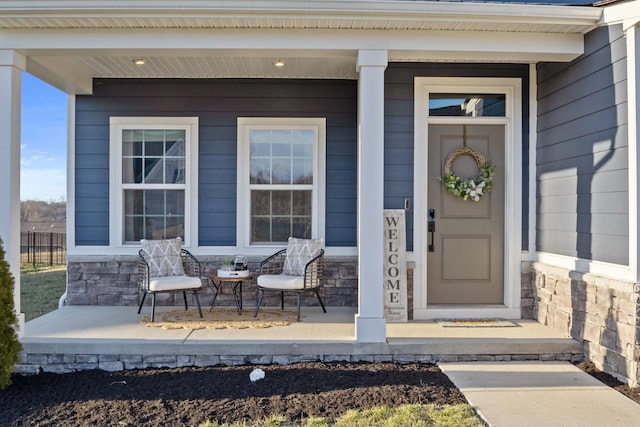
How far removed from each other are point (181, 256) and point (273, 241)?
0.98 m

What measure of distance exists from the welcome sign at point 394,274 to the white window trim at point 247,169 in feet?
2.93

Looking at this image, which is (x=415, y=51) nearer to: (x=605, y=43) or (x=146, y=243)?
(x=605, y=43)

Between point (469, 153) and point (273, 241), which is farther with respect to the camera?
point (273, 241)

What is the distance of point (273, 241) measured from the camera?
541cm

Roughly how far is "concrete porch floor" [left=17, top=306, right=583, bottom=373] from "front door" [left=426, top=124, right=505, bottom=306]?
30.7 inches

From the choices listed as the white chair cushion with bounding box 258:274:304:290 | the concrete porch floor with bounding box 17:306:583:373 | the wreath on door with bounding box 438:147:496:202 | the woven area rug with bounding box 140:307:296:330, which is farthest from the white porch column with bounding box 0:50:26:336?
the wreath on door with bounding box 438:147:496:202

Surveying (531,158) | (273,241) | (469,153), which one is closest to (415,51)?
(469,153)

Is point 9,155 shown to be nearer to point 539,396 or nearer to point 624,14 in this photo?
point 539,396

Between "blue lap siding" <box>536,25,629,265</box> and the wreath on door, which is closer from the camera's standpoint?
"blue lap siding" <box>536,25,629,265</box>

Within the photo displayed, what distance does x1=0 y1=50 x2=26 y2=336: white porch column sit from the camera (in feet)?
12.7

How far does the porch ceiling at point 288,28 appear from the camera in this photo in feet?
11.9

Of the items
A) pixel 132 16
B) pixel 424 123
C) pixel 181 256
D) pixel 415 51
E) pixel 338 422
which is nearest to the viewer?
pixel 338 422

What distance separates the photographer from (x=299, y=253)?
508 cm

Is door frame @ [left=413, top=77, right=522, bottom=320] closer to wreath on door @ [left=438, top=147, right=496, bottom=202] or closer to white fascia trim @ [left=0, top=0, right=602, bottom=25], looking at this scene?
wreath on door @ [left=438, top=147, right=496, bottom=202]
